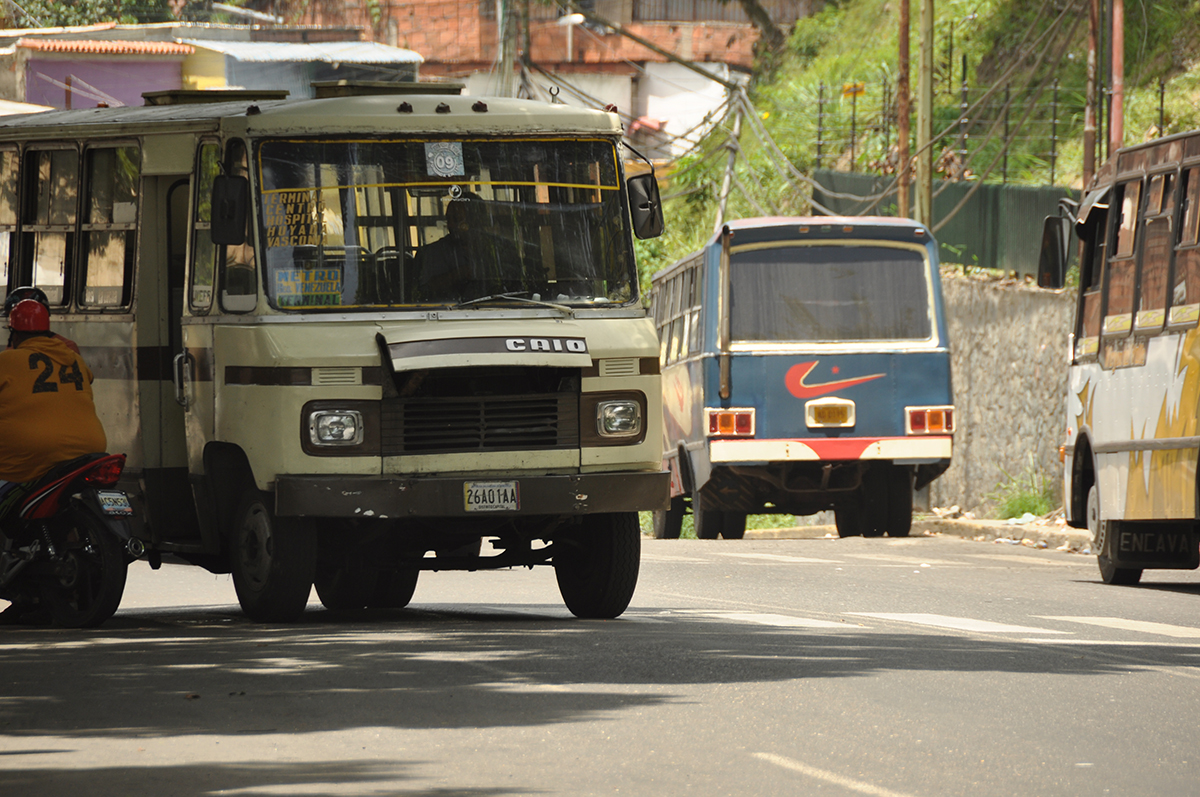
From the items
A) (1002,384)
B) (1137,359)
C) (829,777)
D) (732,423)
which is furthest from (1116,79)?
(829,777)

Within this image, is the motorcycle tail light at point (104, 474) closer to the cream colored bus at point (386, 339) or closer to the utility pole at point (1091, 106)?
the cream colored bus at point (386, 339)

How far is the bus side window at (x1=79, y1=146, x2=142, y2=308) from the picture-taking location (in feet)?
38.6

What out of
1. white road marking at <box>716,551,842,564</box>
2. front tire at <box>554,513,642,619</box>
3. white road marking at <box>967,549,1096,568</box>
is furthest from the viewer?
white road marking at <box>967,549,1096,568</box>

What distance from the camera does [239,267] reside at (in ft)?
35.7

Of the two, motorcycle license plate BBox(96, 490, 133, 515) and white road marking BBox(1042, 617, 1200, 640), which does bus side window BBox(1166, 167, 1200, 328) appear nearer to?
white road marking BBox(1042, 617, 1200, 640)

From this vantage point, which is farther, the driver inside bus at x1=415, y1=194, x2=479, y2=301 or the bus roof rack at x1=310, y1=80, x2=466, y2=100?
the bus roof rack at x1=310, y1=80, x2=466, y2=100

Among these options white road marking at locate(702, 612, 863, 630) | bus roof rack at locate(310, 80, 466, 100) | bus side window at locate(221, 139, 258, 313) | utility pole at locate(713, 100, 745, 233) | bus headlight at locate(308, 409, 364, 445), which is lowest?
white road marking at locate(702, 612, 863, 630)

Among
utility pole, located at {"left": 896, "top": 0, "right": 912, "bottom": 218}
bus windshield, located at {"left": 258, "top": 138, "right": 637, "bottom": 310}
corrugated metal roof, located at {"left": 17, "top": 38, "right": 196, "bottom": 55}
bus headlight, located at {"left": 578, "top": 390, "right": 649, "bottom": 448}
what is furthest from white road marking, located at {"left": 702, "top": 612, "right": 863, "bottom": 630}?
corrugated metal roof, located at {"left": 17, "top": 38, "right": 196, "bottom": 55}

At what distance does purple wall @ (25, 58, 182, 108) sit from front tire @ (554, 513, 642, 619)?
34299mm

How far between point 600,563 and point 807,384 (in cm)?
954

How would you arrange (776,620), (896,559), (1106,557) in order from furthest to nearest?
(896,559) < (1106,557) < (776,620)

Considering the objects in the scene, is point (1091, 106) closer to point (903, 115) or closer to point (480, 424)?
point (903, 115)

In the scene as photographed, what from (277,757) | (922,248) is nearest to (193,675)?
(277,757)

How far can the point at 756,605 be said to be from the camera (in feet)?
42.3
